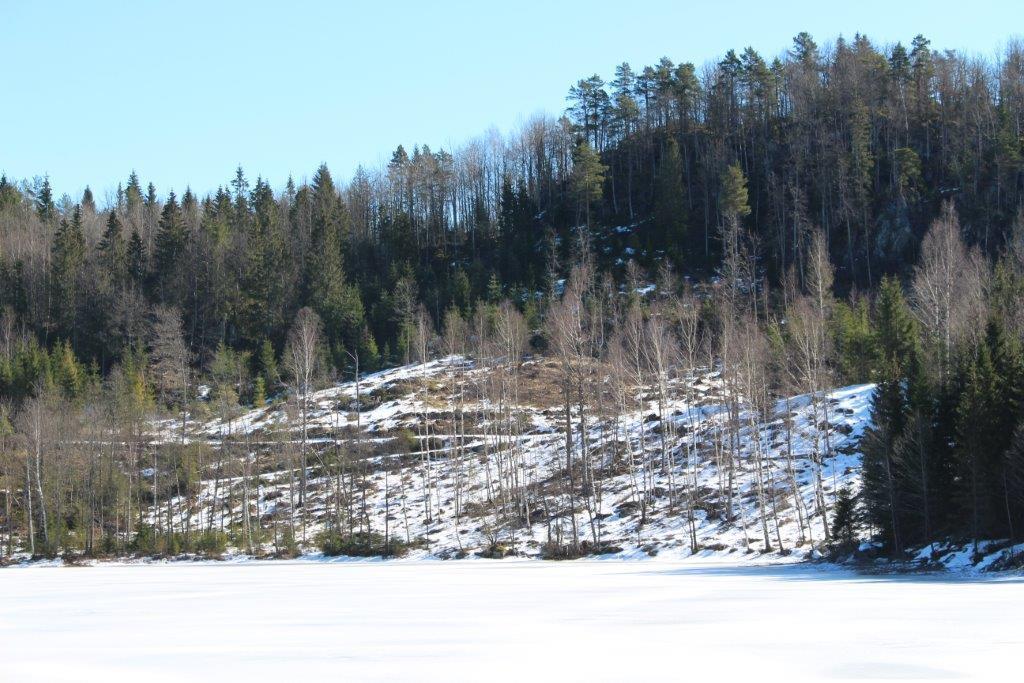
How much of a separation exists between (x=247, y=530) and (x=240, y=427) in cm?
2184

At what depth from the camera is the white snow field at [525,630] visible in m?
12.8

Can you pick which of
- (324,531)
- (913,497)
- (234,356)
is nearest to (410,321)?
(234,356)

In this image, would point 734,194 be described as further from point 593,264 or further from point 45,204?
point 45,204

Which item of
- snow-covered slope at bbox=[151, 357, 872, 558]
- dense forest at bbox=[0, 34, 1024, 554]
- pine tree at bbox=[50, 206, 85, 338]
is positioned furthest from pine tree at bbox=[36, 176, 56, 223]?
snow-covered slope at bbox=[151, 357, 872, 558]

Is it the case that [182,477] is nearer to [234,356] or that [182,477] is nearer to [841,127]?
[234,356]

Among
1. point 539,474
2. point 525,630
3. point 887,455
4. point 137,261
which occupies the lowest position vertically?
point 525,630

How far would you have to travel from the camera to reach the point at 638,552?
1833 inches

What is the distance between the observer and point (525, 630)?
17547 mm

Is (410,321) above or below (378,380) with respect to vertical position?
above

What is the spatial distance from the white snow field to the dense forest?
17.4m

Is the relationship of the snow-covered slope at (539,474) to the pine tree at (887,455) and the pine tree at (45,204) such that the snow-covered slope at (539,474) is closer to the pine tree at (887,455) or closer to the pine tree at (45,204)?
the pine tree at (887,455)

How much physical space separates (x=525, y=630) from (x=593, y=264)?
79.1 meters

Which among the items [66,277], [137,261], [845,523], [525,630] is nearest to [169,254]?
[137,261]

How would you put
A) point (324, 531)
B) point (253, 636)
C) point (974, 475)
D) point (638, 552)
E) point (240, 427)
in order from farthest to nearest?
point (240, 427) < point (324, 531) < point (638, 552) < point (974, 475) < point (253, 636)
